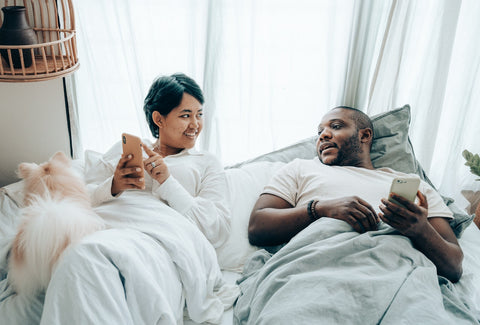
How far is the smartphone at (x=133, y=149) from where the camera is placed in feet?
3.98

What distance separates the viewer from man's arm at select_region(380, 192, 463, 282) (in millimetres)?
1166

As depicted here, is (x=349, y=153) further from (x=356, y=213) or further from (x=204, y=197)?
(x=204, y=197)

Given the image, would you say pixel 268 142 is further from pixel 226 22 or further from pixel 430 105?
pixel 430 105

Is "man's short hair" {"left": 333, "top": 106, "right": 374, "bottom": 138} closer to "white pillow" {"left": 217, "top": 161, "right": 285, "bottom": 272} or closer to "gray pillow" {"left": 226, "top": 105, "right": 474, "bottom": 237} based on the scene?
"gray pillow" {"left": 226, "top": 105, "right": 474, "bottom": 237}

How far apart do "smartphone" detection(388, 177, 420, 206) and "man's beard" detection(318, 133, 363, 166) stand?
1.40 ft

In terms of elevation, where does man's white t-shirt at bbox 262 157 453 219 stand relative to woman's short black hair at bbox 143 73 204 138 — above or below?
below

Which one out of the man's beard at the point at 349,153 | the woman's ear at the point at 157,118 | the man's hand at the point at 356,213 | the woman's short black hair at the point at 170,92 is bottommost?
the man's hand at the point at 356,213

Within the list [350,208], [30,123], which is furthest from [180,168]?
[30,123]

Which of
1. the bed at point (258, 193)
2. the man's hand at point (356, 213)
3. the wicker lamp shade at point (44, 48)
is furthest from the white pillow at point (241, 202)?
the wicker lamp shade at point (44, 48)

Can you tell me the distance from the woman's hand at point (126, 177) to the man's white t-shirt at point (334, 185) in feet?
1.61

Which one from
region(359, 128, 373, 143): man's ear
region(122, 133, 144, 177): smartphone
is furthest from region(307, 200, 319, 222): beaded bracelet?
region(122, 133, 144, 177): smartphone

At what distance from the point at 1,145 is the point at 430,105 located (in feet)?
7.20

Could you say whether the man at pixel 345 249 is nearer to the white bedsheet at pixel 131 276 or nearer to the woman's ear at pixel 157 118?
the white bedsheet at pixel 131 276

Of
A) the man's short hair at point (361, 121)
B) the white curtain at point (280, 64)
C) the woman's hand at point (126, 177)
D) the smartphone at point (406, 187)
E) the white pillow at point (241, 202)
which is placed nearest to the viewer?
the smartphone at point (406, 187)
